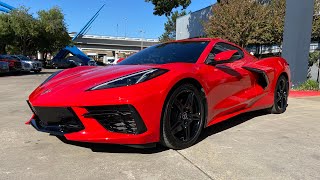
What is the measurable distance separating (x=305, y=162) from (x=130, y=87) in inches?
74.6

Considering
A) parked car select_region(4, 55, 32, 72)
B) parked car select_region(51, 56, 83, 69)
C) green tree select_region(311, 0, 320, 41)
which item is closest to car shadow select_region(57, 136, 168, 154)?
green tree select_region(311, 0, 320, 41)

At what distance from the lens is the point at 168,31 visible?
98062mm

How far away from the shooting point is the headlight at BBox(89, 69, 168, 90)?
3335mm

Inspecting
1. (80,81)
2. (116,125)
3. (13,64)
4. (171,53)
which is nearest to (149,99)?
(116,125)

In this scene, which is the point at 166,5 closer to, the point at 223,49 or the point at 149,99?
the point at 223,49

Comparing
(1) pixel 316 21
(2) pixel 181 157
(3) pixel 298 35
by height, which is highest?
(1) pixel 316 21

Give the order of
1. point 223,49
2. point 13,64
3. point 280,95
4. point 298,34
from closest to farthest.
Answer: point 223,49 < point 280,95 < point 298,34 < point 13,64

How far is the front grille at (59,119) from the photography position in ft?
10.9

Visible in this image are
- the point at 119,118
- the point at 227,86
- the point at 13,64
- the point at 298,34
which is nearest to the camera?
the point at 119,118

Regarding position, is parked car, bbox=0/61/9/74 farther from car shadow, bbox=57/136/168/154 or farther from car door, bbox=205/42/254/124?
car shadow, bbox=57/136/168/154

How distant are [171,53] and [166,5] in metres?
19.9

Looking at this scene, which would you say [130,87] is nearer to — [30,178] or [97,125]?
[97,125]

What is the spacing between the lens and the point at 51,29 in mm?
42094

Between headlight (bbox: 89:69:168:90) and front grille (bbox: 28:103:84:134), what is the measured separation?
36 centimetres
